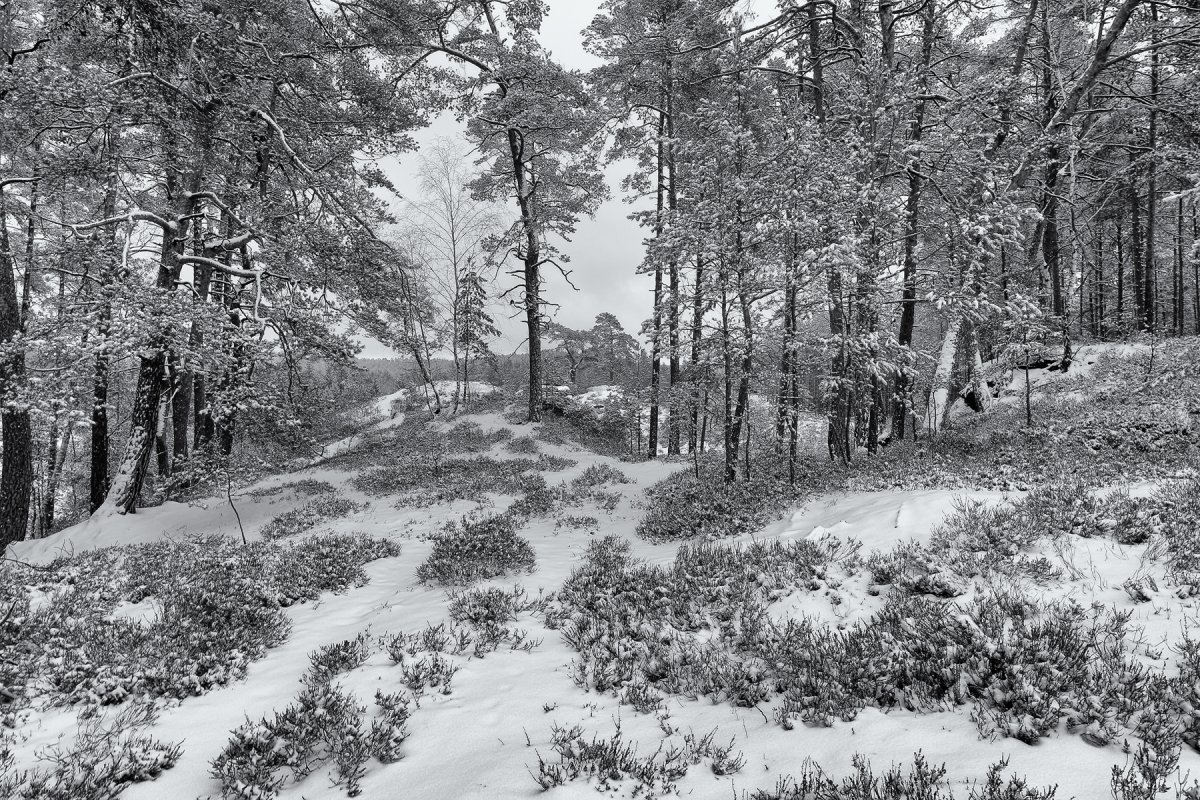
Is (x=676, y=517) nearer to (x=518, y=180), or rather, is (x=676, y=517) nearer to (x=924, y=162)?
(x=924, y=162)

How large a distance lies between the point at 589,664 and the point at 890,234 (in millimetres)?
10491

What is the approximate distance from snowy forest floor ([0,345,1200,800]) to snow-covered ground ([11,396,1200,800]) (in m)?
0.02

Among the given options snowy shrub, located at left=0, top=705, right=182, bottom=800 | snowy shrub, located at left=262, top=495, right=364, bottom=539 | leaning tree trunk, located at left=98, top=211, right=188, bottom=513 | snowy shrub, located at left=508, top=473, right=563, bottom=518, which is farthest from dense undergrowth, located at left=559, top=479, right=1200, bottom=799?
leaning tree trunk, located at left=98, top=211, right=188, bottom=513

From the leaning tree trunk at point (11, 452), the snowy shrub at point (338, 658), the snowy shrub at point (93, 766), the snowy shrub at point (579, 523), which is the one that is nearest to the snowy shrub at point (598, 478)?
the snowy shrub at point (579, 523)

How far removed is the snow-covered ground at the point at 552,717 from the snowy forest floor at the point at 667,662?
2cm

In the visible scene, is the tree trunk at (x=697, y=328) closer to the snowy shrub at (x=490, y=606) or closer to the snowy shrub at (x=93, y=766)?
the snowy shrub at (x=490, y=606)

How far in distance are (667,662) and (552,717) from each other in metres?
1.02

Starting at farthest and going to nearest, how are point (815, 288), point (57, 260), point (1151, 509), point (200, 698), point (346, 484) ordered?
point (346, 484), point (815, 288), point (57, 260), point (1151, 509), point (200, 698)

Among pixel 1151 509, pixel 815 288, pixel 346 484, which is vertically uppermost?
pixel 815 288

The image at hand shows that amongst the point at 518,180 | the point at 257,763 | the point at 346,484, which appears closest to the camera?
the point at 257,763

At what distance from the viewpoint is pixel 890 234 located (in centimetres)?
1034

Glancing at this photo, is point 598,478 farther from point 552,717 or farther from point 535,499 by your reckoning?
point 552,717

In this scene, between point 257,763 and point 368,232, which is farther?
point 368,232

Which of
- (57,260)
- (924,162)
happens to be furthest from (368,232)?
(924,162)
